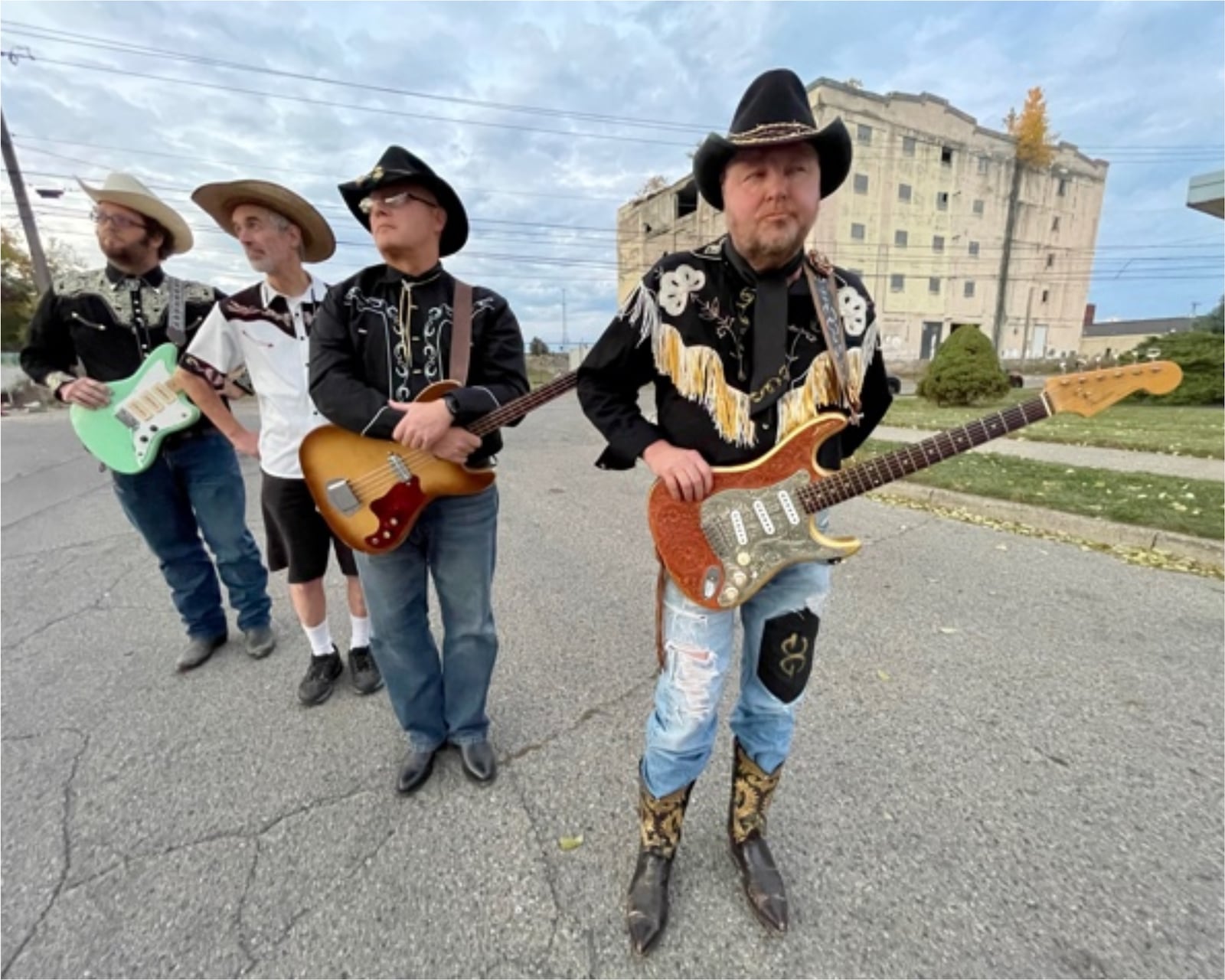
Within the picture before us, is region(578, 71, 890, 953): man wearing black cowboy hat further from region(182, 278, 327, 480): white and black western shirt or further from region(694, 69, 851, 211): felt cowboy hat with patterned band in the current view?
region(182, 278, 327, 480): white and black western shirt

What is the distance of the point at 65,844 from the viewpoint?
1.98m

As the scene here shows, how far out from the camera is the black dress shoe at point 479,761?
223cm

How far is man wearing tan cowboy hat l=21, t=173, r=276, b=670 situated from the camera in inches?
110

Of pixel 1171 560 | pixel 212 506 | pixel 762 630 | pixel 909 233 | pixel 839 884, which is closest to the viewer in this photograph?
pixel 762 630

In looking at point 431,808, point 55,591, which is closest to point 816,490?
point 431,808

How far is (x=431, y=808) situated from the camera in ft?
6.92

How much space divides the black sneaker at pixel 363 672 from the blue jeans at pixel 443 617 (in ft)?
2.04

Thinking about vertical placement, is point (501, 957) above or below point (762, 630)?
below

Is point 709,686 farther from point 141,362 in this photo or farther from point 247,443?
point 141,362

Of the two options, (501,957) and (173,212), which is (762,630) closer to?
(501,957)

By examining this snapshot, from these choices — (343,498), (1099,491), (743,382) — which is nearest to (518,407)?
(343,498)

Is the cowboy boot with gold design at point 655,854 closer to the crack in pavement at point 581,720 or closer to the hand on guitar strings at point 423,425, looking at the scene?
the crack in pavement at point 581,720

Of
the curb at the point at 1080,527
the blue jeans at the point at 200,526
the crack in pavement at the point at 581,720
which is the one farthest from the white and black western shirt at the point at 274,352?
the curb at the point at 1080,527

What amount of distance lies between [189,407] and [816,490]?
2.92 metres
